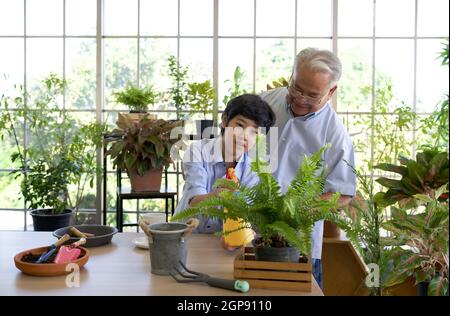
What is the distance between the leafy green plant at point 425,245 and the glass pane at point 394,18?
4.30m

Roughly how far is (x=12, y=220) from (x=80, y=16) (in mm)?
2415

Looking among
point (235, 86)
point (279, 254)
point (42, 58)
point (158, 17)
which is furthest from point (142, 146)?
point (279, 254)

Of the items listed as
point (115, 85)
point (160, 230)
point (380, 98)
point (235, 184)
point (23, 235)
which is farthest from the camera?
point (115, 85)

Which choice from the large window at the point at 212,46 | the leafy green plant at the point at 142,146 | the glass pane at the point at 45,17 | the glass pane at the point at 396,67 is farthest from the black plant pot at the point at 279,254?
the glass pane at the point at 45,17

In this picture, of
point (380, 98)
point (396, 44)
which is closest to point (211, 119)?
point (380, 98)

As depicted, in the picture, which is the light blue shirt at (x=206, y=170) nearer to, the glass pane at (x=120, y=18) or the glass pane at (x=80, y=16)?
the glass pane at (x=120, y=18)

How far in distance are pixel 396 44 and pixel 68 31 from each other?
3.57 m

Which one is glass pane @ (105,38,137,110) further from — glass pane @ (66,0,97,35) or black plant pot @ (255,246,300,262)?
black plant pot @ (255,246,300,262)

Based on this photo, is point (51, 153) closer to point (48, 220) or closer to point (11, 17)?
point (48, 220)

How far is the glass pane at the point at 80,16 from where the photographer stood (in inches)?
223

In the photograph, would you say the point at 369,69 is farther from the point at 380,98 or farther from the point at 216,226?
the point at 216,226

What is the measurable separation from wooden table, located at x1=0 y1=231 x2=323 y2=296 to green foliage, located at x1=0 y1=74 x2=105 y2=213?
315 centimetres

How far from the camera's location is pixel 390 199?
1.78 m

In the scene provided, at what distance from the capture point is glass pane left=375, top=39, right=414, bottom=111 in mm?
5477
